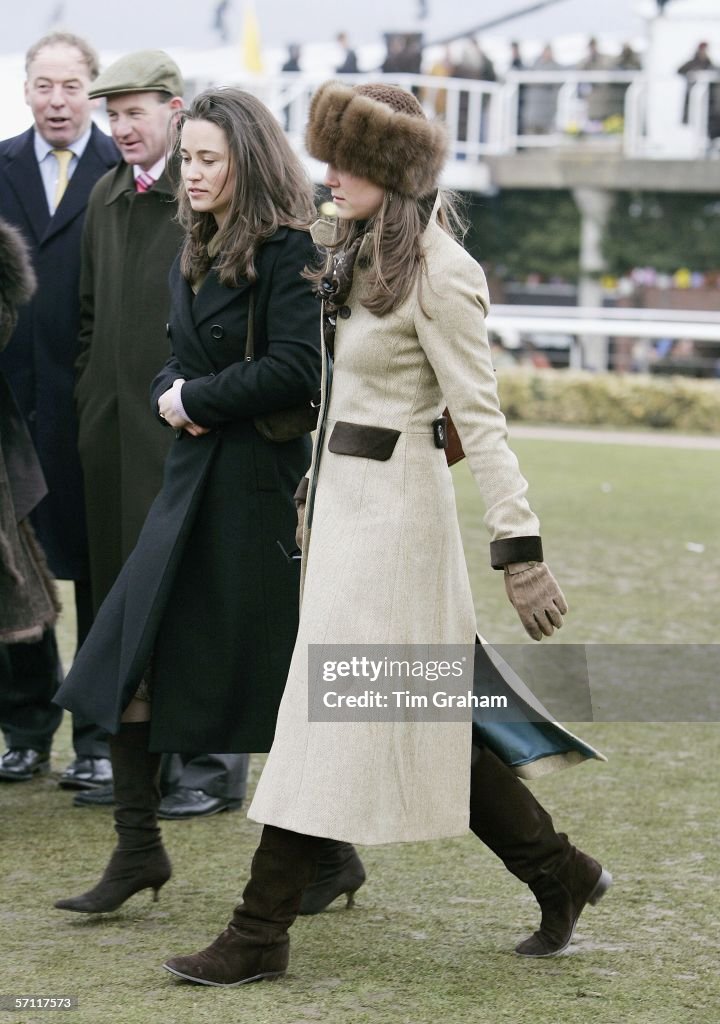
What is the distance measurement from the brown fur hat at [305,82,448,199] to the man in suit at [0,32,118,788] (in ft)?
6.18

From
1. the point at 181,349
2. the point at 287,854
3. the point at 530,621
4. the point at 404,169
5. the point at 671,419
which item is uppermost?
the point at 404,169

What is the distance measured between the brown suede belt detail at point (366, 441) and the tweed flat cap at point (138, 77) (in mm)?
1654

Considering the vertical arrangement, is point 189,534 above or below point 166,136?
below

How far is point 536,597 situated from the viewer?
3.21 meters

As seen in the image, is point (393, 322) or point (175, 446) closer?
point (393, 322)

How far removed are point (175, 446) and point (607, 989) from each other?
4.93ft

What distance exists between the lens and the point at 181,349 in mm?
3840

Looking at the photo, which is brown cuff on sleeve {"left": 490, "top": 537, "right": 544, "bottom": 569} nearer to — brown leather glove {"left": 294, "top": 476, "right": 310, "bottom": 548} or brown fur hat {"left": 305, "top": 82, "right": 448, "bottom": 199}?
brown leather glove {"left": 294, "top": 476, "right": 310, "bottom": 548}

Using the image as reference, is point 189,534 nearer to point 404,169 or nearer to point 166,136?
point 404,169

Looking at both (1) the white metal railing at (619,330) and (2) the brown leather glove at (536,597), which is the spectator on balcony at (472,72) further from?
(2) the brown leather glove at (536,597)

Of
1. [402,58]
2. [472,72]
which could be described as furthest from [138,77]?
[472,72]

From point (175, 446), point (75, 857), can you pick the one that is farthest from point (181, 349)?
point (75, 857)

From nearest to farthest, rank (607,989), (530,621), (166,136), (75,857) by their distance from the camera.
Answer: (530,621)
(607,989)
(75,857)
(166,136)

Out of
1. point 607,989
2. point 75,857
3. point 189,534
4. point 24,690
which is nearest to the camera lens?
point 607,989
